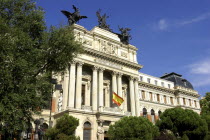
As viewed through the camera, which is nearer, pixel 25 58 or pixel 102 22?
pixel 25 58

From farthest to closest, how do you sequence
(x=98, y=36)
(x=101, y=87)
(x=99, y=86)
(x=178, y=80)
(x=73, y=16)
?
(x=178, y=80), (x=98, y=36), (x=73, y=16), (x=101, y=87), (x=99, y=86)

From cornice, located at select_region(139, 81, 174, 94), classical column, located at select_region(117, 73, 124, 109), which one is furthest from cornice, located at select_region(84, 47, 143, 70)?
cornice, located at select_region(139, 81, 174, 94)

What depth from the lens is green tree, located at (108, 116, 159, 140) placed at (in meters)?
27.2

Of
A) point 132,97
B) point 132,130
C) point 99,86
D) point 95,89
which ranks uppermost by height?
point 99,86

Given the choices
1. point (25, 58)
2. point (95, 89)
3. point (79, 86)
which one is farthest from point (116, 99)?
point (25, 58)

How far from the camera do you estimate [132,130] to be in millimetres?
27375

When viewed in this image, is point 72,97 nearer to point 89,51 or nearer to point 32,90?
point 89,51

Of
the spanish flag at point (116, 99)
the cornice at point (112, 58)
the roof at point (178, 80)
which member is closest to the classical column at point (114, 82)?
the spanish flag at point (116, 99)

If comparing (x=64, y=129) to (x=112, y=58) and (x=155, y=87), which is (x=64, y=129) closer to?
(x=112, y=58)

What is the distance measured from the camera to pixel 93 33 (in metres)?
39.8

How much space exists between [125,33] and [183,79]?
27.9 meters

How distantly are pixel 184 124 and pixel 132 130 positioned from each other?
12809 mm

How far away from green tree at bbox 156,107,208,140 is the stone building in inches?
230

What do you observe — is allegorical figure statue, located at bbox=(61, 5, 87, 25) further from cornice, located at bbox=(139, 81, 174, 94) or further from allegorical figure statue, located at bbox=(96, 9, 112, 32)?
cornice, located at bbox=(139, 81, 174, 94)
